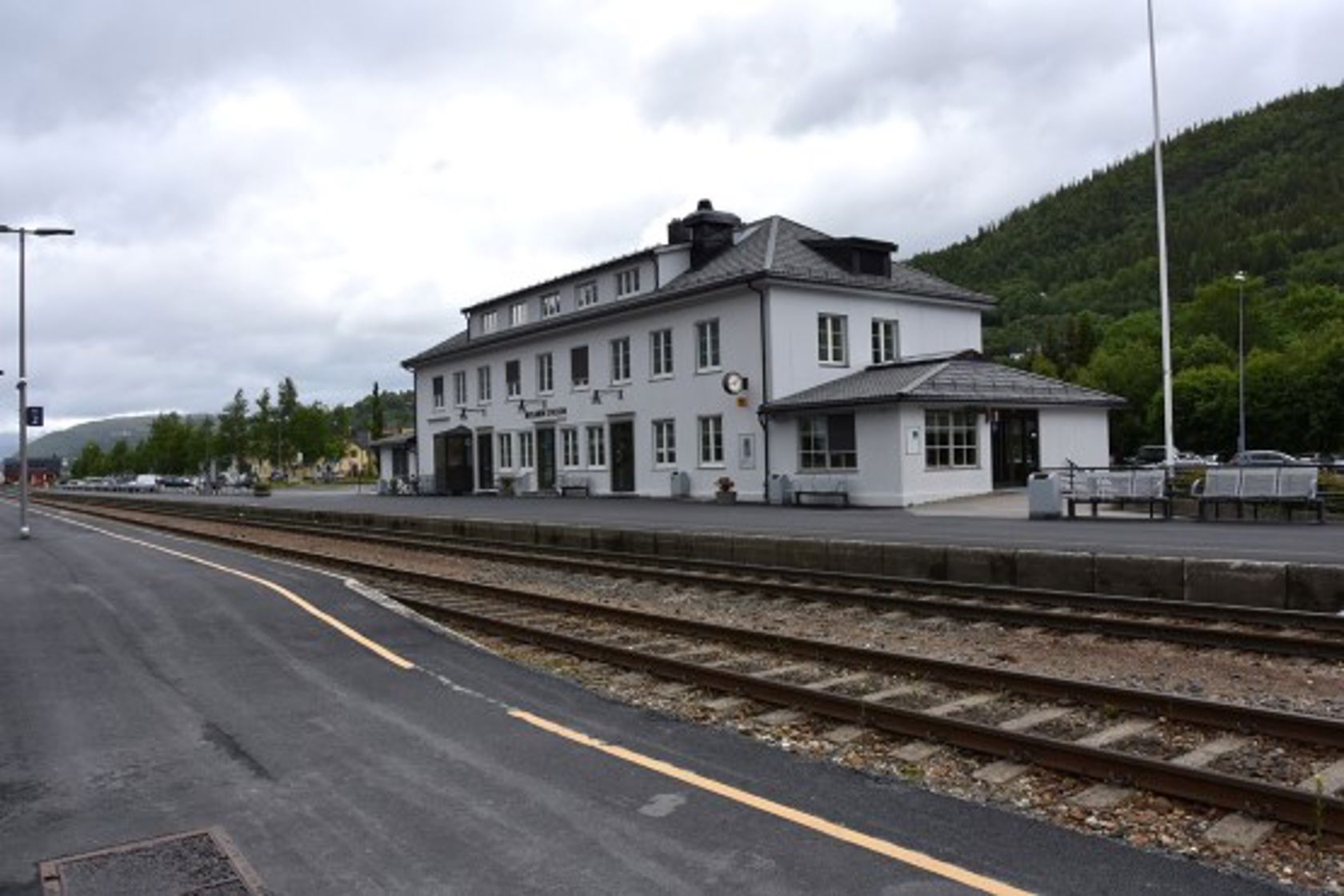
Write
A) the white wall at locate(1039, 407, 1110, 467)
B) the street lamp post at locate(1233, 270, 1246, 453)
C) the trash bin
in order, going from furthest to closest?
1. the street lamp post at locate(1233, 270, 1246, 453)
2. the white wall at locate(1039, 407, 1110, 467)
3. the trash bin

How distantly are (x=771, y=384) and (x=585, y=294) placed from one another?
13038mm

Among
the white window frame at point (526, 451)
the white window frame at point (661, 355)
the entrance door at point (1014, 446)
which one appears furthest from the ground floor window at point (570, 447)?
the entrance door at point (1014, 446)

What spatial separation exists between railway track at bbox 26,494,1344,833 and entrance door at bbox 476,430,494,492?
38.8m

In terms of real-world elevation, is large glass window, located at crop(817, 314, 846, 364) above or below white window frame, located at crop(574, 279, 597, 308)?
below

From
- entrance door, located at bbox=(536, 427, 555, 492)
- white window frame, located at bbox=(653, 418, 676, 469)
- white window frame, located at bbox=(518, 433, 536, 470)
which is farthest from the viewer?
white window frame, located at bbox=(518, 433, 536, 470)

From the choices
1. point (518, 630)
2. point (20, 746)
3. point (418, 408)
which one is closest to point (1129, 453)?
point (418, 408)

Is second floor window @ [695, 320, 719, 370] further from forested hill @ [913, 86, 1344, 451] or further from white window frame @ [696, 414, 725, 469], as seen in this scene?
forested hill @ [913, 86, 1344, 451]

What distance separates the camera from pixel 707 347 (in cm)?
3681

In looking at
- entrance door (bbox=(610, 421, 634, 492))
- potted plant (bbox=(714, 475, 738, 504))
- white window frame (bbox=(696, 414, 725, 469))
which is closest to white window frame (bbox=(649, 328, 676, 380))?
entrance door (bbox=(610, 421, 634, 492))

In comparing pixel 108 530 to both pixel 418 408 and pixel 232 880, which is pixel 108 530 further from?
pixel 232 880

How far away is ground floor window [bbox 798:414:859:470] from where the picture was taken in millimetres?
31609

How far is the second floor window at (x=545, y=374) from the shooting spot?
149ft

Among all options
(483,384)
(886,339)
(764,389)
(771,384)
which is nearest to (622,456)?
(764,389)

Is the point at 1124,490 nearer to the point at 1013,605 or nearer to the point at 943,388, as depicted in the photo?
the point at 943,388
